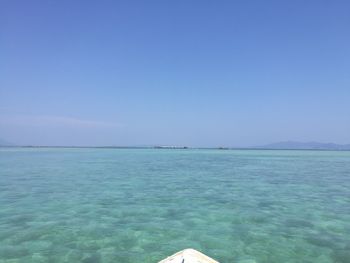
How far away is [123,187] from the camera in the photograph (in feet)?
63.5

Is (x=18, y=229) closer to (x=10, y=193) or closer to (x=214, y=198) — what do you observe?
(x=10, y=193)

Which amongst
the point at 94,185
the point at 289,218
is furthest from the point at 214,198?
the point at 94,185

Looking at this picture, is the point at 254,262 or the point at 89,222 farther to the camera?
the point at 89,222

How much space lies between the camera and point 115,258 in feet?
25.0

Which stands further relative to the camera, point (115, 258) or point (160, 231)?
point (160, 231)

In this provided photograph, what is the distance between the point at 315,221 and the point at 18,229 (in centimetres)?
1064

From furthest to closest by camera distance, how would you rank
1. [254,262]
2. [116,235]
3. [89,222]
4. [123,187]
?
[123,187]
[89,222]
[116,235]
[254,262]

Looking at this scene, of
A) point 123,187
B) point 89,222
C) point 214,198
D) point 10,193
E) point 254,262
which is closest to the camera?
point 254,262

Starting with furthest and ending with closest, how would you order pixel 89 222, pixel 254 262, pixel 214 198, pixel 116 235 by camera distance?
pixel 214 198 → pixel 89 222 → pixel 116 235 → pixel 254 262

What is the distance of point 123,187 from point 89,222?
853cm

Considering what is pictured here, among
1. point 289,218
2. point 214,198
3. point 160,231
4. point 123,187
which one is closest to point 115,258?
point 160,231

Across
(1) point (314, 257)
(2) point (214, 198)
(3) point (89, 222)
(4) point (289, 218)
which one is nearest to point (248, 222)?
(4) point (289, 218)

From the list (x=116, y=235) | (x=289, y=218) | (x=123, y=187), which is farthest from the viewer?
(x=123, y=187)

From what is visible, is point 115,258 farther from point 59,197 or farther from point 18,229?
point 59,197
